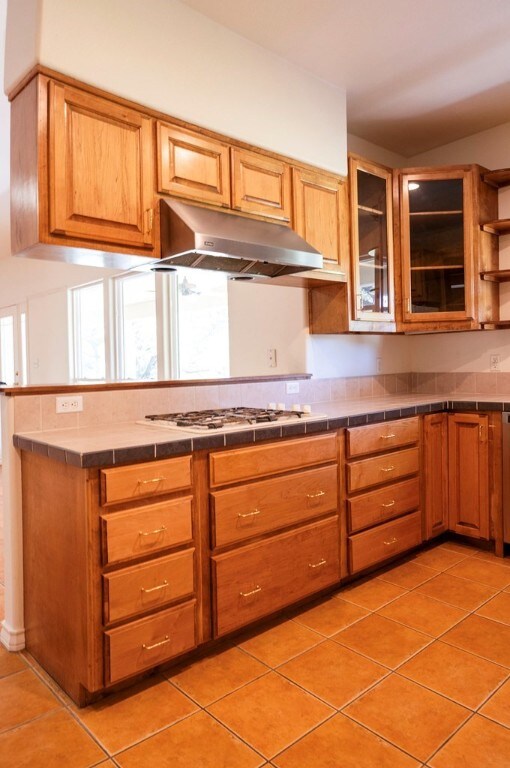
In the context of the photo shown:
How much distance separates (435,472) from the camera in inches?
124

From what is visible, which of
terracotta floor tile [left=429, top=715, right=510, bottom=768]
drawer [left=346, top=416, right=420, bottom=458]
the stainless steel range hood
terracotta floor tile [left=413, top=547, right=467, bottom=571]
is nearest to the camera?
terracotta floor tile [left=429, top=715, right=510, bottom=768]

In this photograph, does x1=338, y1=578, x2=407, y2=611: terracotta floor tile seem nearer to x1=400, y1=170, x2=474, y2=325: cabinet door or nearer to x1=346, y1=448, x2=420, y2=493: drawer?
x1=346, y1=448, x2=420, y2=493: drawer

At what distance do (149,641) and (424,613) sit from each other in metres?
1.28

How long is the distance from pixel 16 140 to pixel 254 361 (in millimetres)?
1863

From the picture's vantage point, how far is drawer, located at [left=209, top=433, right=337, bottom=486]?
2059mm

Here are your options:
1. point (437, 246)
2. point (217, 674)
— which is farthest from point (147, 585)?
point (437, 246)

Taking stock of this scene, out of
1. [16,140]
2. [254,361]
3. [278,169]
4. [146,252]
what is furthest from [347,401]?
[16,140]

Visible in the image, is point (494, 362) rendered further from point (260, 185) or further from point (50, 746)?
point (50, 746)

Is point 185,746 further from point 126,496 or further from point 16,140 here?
point 16,140

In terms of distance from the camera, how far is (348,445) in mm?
2600

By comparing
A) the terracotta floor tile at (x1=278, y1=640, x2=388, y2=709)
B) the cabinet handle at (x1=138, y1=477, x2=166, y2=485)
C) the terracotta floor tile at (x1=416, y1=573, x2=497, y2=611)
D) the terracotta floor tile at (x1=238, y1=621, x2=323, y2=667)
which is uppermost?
the cabinet handle at (x1=138, y1=477, x2=166, y2=485)

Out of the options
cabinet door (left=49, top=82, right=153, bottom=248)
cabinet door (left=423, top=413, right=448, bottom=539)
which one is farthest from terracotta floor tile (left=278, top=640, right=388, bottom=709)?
cabinet door (left=49, top=82, right=153, bottom=248)

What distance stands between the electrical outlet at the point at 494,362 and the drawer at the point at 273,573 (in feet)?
5.98

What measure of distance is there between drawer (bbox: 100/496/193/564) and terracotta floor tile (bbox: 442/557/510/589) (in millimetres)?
1670
